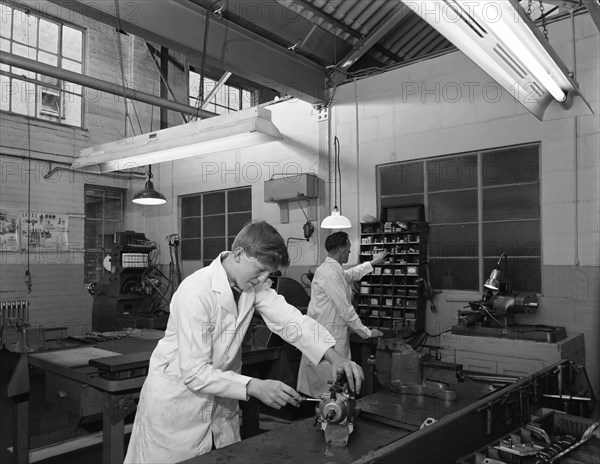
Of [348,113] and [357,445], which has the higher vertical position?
[348,113]

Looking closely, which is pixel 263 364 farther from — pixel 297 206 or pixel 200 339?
pixel 297 206

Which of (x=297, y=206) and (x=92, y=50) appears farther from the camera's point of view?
(x=92, y=50)

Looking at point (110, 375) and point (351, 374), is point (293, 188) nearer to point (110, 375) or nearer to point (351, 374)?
point (110, 375)

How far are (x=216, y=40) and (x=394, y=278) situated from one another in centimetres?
225

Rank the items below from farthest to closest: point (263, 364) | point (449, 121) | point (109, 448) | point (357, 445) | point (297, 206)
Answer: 1. point (297, 206)
2. point (449, 121)
3. point (263, 364)
4. point (109, 448)
5. point (357, 445)

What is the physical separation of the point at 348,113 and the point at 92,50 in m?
3.51

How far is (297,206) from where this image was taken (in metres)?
4.71

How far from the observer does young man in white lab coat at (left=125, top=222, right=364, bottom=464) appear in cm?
142

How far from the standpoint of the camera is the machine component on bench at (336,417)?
134 cm

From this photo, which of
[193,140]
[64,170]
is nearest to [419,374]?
[193,140]

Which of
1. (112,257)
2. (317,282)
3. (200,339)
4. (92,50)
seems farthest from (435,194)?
(92,50)

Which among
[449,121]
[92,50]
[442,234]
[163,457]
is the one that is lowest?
[163,457]

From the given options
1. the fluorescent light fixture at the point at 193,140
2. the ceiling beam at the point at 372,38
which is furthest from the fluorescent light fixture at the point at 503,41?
the ceiling beam at the point at 372,38

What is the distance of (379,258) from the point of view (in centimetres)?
370
